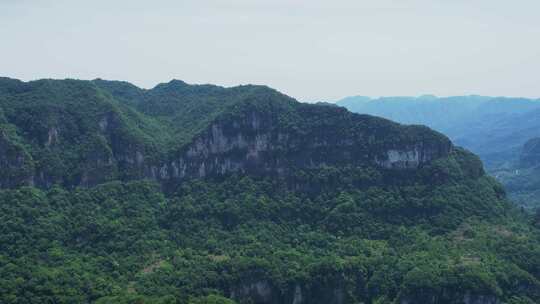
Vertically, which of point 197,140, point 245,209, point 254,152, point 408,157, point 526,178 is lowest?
point 526,178

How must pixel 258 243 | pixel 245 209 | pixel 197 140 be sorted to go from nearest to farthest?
pixel 258 243 → pixel 245 209 → pixel 197 140

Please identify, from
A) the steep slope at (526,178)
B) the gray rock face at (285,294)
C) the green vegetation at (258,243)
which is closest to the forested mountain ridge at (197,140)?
the green vegetation at (258,243)

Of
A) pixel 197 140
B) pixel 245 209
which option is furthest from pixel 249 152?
pixel 245 209

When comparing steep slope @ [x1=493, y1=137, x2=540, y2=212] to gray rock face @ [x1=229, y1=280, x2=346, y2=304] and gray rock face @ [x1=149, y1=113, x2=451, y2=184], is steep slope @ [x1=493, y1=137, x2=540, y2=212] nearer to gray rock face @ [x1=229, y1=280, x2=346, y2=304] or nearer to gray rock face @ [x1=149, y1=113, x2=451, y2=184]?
gray rock face @ [x1=149, y1=113, x2=451, y2=184]

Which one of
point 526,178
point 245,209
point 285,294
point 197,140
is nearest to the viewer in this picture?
point 285,294

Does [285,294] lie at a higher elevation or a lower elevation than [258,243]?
lower

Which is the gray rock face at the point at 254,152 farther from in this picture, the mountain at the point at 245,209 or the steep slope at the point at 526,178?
the steep slope at the point at 526,178

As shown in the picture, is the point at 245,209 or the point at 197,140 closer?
the point at 245,209

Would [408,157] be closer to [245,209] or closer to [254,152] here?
[254,152]

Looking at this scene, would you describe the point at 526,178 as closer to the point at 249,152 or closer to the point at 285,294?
the point at 249,152

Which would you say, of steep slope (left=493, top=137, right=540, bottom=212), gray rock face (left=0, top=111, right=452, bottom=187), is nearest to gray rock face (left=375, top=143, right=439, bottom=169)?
gray rock face (left=0, top=111, right=452, bottom=187)
